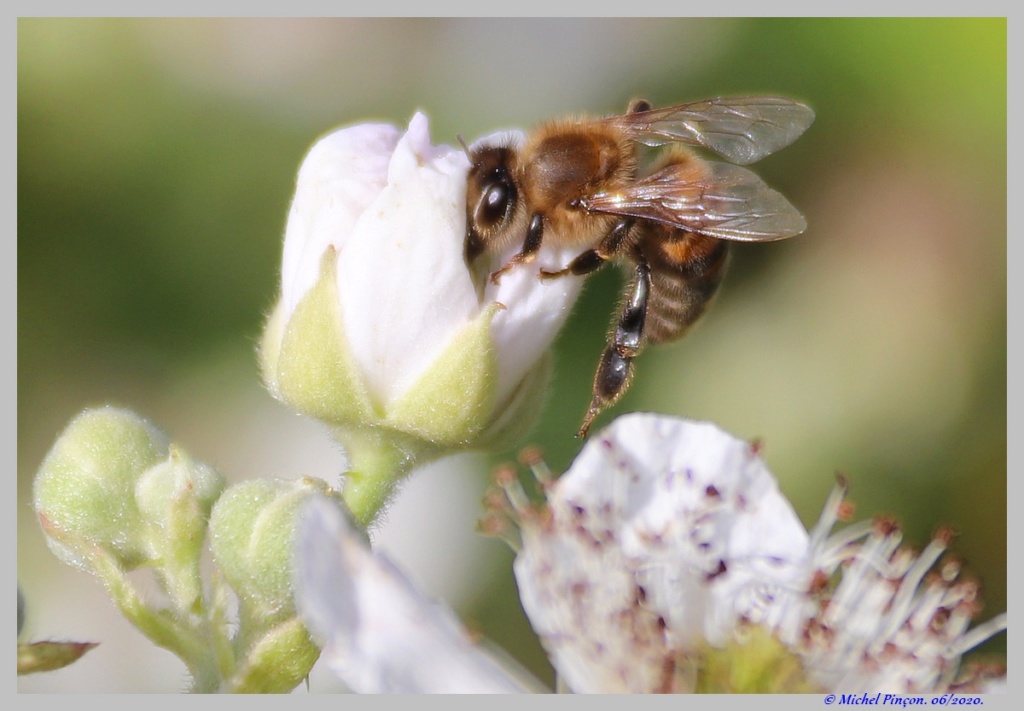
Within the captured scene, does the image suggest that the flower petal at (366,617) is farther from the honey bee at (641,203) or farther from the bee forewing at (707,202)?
the bee forewing at (707,202)

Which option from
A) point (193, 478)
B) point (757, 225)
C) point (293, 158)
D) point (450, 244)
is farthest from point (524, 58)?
point (193, 478)

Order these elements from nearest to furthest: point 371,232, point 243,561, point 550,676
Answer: point 243,561 → point 371,232 → point 550,676

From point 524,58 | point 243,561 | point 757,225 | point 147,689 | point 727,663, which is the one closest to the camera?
point 243,561

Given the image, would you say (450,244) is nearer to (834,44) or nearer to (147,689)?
(147,689)

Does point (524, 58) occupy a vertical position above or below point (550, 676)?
above

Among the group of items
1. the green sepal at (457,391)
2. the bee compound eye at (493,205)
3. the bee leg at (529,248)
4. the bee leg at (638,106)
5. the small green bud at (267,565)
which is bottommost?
the small green bud at (267,565)

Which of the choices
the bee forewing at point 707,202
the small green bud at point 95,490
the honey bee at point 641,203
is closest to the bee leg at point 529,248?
the honey bee at point 641,203
